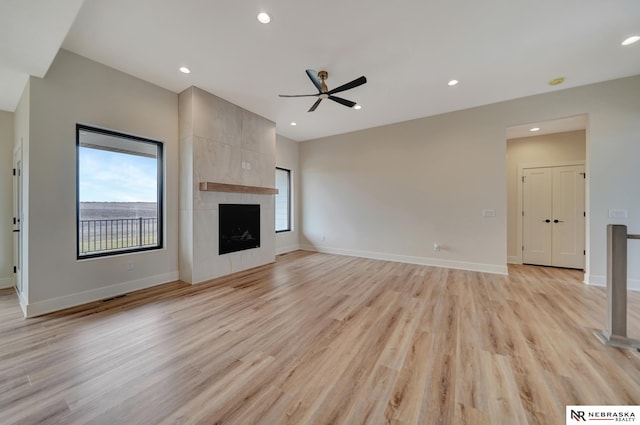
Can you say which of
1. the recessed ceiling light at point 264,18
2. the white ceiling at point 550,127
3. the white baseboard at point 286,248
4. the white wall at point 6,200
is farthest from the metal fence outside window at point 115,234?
the white ceiling at point 550,127

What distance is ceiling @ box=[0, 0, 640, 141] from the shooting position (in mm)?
2283

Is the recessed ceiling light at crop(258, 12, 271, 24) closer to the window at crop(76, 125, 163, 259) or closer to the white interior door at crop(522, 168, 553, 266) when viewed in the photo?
the window at crop(76, 125, 163, 259)

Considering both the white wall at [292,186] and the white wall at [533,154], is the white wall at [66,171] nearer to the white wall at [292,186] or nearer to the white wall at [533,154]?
the white wall at [292,186]

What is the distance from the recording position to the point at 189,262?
3.90 metres

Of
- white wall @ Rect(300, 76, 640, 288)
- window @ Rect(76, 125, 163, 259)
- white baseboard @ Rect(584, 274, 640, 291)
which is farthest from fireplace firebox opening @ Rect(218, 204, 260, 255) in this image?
white baseboard @ Rect(584, 274, 640, 291)

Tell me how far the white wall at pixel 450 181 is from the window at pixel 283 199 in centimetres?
49

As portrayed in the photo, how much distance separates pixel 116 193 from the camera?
3570 millimetres

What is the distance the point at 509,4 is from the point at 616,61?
2.42m

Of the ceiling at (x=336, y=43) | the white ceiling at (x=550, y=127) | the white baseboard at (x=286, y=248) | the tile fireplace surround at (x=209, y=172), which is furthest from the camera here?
the white baseboard at (x=286, y=248)

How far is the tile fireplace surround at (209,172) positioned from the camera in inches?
153

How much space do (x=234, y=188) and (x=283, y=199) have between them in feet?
8.47

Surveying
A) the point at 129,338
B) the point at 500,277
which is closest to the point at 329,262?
the point at 500,277

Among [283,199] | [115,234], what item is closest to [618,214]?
[283,199]

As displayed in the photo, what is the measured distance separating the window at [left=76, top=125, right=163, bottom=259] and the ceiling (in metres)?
0.96
